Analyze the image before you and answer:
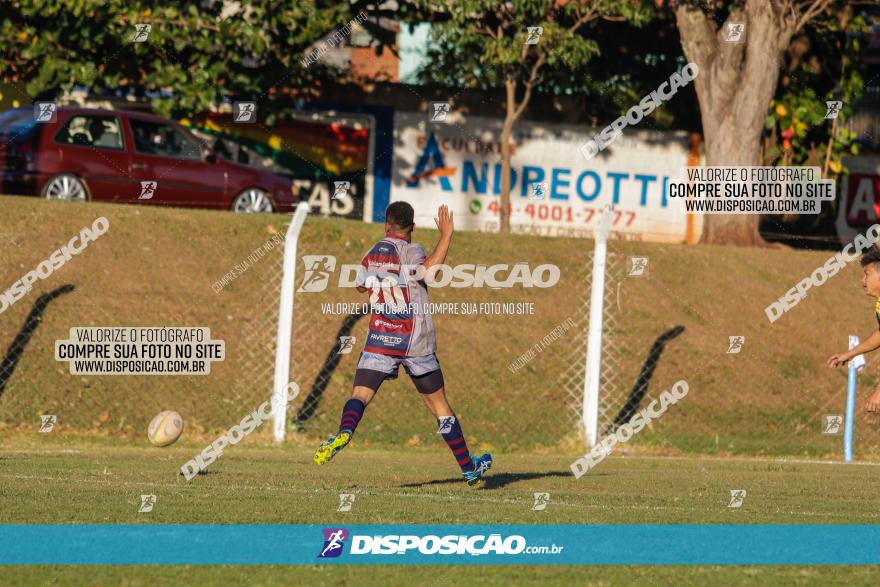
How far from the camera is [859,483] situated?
438 inches

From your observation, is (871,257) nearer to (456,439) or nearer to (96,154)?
(456,439)

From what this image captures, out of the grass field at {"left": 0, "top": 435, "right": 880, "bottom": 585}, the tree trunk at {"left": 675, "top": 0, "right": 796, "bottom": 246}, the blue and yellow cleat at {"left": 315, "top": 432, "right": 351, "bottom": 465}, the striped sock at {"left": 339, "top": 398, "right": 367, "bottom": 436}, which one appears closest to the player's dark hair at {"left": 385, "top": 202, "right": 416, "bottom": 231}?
the striped sock at {"left": 339, "top": 398, "right": 367, "bottom": 436}

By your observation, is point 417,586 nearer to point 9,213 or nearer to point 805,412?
point 805,412

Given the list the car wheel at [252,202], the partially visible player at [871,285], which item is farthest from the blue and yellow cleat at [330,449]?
the car wheel at [252,202]

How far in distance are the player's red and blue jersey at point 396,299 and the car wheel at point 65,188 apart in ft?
35.2

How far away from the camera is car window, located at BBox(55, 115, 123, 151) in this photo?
749 inches

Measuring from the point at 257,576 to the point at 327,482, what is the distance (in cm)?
351

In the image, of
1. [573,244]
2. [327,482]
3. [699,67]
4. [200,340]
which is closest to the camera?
[327,482]

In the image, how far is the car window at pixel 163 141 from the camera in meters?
20.0

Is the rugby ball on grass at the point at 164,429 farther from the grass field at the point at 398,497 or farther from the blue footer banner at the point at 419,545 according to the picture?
the blue footer banner at the point at 419,545

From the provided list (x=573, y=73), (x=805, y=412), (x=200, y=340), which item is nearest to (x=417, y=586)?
(x=200, y=340)

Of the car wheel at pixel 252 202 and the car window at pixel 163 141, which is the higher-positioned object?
the car window at pixel 163 141

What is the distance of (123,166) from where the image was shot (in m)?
19.5

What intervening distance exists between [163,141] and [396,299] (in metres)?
12.0
